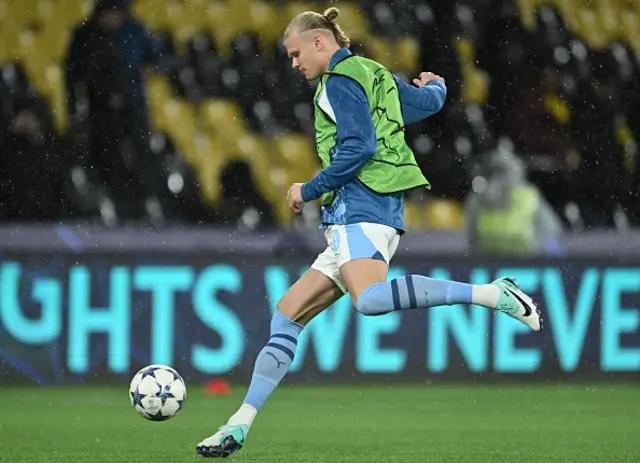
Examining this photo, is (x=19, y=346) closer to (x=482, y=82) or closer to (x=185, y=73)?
(x=185, y=73)

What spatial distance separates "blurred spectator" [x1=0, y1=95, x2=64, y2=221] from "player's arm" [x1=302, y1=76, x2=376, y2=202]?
5108mm

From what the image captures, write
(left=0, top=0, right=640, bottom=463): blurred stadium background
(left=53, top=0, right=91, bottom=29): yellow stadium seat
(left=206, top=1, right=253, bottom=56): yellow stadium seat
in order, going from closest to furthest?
1. (left=0, top=0, right=640, bottom=463): blurred stadium background
2. (left=53, top=0, right=91, bottom=29): yellow stadium seat
3. (left=206, top=1, right=253, bottom=56): yellow stadium seat

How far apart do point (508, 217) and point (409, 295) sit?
4729mm

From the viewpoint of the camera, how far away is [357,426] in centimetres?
578

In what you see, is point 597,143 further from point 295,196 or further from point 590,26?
point 295,196

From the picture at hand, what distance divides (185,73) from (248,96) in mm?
538

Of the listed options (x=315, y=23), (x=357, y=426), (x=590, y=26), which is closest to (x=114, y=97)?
(x=590, y=26)

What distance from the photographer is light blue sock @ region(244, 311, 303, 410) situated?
166 inches

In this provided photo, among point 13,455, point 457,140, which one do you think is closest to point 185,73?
point 457,140

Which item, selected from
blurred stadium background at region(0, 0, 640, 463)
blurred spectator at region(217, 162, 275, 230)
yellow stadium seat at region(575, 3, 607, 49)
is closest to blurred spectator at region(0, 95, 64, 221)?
blurred stadium background at region(0, 0, 640, 463)

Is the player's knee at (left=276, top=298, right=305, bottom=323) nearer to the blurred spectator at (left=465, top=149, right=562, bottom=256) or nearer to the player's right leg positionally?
the player's right leg

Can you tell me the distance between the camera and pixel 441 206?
966 cm

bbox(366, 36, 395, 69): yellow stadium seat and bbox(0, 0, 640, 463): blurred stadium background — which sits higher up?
bbox(366, 36, 395, 69): yellow stadium seat

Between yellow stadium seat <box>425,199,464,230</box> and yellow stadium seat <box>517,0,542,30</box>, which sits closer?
yellow stadium seat <box>425,199,464,230</box>
